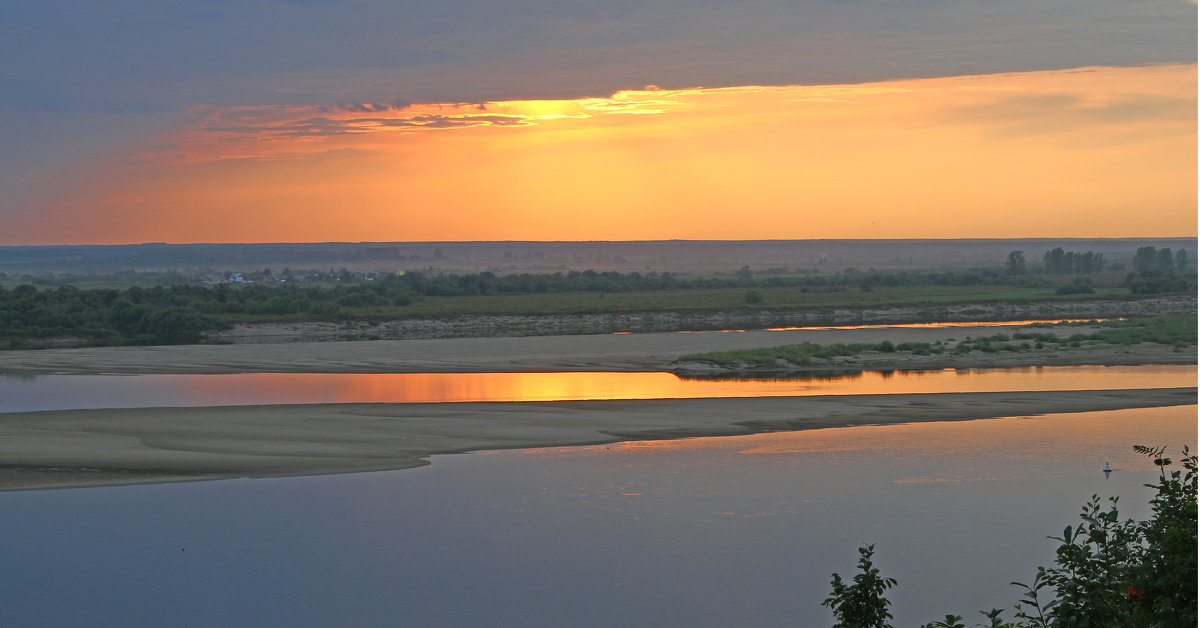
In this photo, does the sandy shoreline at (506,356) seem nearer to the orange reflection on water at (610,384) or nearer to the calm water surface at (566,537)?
the orange reflection on water at (610,384)

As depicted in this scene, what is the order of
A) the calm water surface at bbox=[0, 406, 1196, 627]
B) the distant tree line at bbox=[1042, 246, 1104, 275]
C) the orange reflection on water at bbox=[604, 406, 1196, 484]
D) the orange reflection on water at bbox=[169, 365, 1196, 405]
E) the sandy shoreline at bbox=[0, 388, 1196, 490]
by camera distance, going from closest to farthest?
the calm water surface at bbox=[0, 406, 1196, 627] → the orange reflection on water at bbox=[604, 406, 1196, 484] → the sandy shoreline at bbox=[0, 388, 1196, 490] → the orange reflection on water at bbox=[169, 365, 1196, 405] → the distant tree line at bbox=[1042, 246, 1104, 275]

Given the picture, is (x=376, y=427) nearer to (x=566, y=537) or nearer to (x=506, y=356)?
(x=566, y=537)

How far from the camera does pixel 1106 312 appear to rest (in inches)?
2194

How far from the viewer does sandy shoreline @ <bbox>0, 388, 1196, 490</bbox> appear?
56.9 feet

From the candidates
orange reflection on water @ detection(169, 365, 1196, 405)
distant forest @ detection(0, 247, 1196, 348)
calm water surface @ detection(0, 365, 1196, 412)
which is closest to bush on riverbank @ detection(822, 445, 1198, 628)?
orange reflection on water @ detection(169, 365, 1196, 405)

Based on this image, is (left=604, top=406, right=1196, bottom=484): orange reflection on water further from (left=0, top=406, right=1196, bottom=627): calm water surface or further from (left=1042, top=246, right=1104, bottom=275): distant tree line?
(left=1042, top=246, right=1104, bottom=275): distant tree line

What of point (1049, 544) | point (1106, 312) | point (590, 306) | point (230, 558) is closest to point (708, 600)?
point (1049, 544)

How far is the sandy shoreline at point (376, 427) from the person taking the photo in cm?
1733

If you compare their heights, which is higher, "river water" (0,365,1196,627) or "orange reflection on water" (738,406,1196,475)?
"orange reflection on water" (738,406,1196,475)

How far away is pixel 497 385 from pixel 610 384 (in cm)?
286

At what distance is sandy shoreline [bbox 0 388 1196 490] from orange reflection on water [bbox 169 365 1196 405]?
60.7 inches

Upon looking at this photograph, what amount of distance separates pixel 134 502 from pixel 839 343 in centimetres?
2600

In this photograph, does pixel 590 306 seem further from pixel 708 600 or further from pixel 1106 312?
pixel 708 600

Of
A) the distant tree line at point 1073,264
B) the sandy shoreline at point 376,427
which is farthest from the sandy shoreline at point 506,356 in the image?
the distant tree line at point 1073,264
